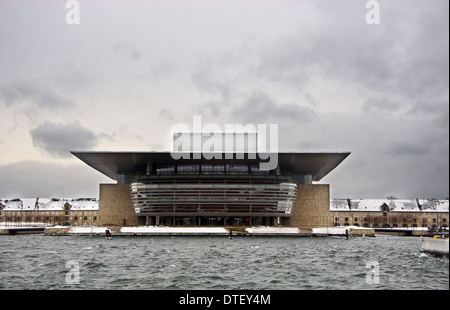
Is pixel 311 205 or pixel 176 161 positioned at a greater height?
pixel 176 161

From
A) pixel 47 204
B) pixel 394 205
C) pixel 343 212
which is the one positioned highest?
pixel 394 205

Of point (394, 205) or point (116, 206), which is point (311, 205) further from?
point (394, 205)

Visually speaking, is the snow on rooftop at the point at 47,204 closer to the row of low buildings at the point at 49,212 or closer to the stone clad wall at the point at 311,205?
the row of low buildings at the point at 49,212

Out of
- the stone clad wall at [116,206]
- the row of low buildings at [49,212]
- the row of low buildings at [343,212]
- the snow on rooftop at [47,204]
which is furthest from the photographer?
the snow on rooftop at [47,204]

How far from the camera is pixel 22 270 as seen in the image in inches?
1077

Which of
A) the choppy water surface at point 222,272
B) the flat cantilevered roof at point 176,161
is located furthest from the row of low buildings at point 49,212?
the choppy water surface at point 222,272

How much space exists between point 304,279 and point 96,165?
69.6 m

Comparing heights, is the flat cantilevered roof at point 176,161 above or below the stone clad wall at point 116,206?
above

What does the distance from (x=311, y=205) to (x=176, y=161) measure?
24.3 m

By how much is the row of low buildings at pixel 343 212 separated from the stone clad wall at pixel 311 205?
2814 cm

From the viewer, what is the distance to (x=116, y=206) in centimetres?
9156

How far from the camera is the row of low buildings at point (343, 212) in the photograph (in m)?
120

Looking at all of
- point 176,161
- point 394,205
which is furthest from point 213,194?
point 394,205

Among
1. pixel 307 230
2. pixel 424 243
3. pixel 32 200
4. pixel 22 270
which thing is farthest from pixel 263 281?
pixel 32 200
